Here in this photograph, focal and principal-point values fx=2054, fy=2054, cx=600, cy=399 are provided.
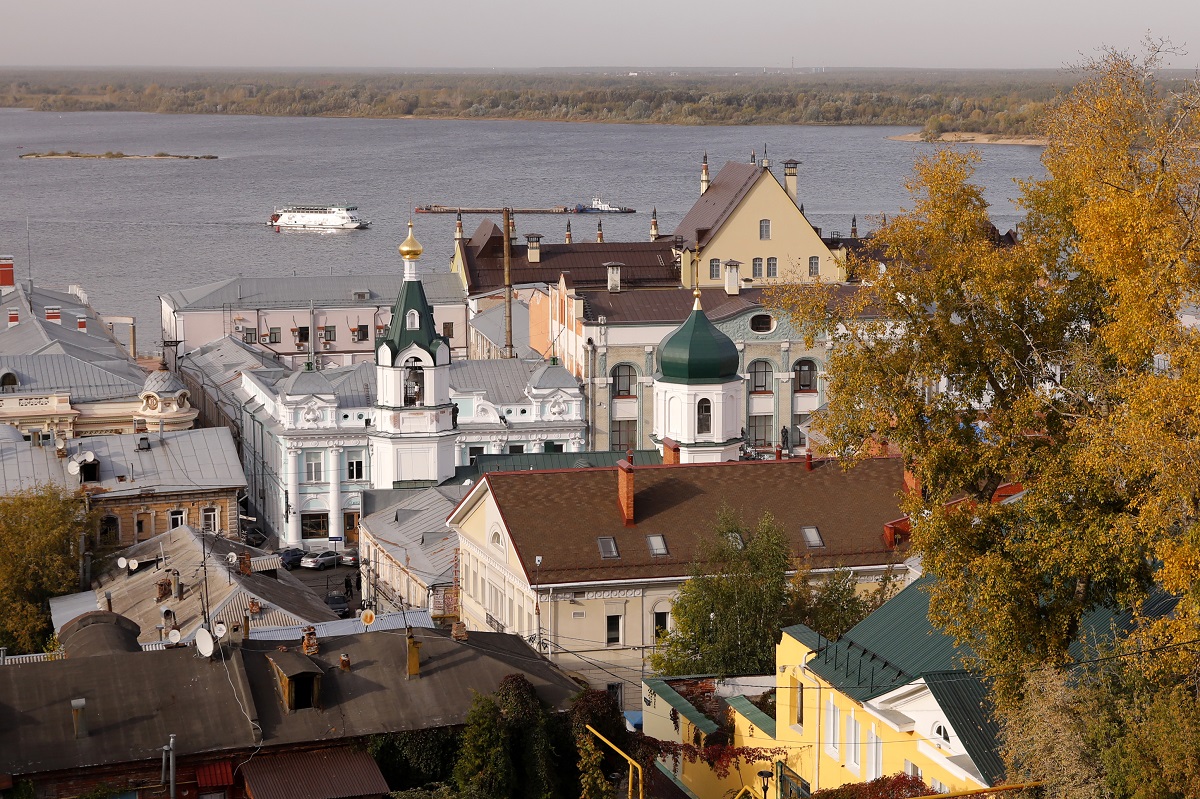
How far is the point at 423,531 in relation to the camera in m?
34.8

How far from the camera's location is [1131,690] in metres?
17.3

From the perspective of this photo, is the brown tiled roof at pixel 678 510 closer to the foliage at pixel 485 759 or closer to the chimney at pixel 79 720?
the foliage at pixel 485 759

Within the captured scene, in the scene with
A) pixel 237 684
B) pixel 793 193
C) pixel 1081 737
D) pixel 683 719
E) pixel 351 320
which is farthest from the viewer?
pixel 351 320

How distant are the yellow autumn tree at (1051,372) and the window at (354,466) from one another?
72.6 ft

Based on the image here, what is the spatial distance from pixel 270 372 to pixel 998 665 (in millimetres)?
31929

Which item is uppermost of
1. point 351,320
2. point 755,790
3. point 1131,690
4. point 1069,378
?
point 351,320

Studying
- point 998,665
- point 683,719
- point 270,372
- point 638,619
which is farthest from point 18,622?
point 270,372

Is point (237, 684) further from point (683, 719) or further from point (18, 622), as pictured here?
point (18, 622)

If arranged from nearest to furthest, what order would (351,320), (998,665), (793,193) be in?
(998,665) → (793,193) → (351,320)

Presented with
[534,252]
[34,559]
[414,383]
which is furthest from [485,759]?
[534,252]

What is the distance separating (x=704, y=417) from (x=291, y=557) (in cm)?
940

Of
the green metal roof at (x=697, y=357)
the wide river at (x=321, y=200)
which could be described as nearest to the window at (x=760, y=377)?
the green metal roof at (x=697, y=357)

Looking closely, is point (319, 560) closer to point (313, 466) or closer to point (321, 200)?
point (313, 466)

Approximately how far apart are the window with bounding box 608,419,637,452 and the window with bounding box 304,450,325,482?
632 centimetres
